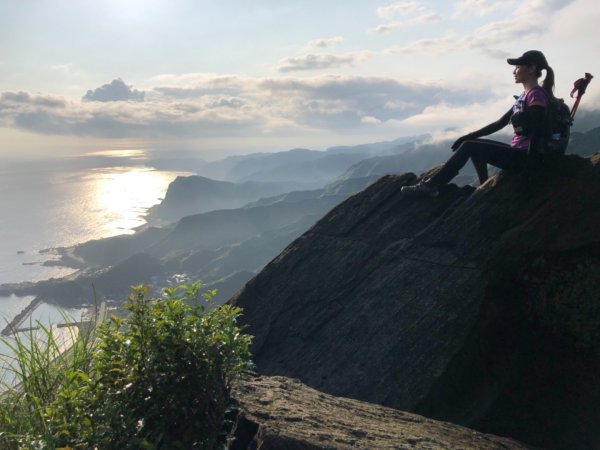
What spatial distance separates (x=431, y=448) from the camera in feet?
19.1

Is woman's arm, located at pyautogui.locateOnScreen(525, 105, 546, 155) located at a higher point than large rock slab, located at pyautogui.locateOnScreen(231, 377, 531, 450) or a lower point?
higher

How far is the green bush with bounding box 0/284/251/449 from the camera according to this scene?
3.95m

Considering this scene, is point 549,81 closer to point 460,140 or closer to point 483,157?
point 483,157

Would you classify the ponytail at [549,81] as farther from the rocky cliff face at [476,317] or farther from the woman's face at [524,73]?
the rocky cliff face at [476,317]

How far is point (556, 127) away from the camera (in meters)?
11.2

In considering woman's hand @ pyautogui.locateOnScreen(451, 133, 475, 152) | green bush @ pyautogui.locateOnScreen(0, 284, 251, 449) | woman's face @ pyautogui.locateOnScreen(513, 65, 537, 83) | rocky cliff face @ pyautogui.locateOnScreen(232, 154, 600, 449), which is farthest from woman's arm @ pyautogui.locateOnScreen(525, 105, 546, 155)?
green bush @ pyautogui.locateOnScreen(0, 284, 251, 449)

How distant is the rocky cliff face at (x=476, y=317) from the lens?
31.7 feet

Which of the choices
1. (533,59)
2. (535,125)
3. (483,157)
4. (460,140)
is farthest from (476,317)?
(533,59)

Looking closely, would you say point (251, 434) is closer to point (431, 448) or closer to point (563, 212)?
point (431, 448)

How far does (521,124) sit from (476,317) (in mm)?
5168

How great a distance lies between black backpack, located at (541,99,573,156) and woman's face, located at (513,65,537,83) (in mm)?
894

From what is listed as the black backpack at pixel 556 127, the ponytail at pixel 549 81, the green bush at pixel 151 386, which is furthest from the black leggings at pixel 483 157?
the green bush at pixel 151 386

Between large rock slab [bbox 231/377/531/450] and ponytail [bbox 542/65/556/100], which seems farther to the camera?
ponytail [bbox 542/65/556/100]

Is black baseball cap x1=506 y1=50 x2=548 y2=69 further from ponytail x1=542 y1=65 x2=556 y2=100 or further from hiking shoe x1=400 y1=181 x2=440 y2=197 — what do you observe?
hiking shoe x1=400 y1=181 x2=440 y2=197
